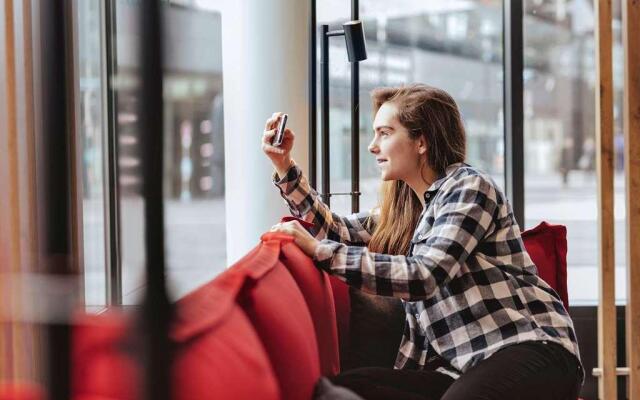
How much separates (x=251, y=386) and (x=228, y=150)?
6.77ft

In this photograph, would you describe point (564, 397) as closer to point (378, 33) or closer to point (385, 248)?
point (385, 248)

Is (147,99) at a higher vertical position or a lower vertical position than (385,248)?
higher

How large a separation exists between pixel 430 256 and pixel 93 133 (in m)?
1.78

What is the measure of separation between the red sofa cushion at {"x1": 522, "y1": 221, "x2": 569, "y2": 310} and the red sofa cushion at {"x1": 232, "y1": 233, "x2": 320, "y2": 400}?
0.93 metres

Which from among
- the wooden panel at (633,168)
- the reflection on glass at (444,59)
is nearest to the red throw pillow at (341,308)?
the wooden panel at (633,168)

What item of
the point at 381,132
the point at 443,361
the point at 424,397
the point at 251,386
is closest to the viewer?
the point at 251,386

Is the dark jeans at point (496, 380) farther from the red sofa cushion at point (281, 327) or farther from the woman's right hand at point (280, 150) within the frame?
the woman's right hand at point (280, 150)

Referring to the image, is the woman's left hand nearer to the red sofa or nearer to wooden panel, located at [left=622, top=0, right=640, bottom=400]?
the red sofa

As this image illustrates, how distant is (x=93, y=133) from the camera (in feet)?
9.55

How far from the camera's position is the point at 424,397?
157 cm

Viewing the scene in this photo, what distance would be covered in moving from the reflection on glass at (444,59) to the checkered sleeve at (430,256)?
5.75ft

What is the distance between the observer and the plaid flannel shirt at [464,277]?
5.08 feet

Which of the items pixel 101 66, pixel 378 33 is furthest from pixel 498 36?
pixel 101 66

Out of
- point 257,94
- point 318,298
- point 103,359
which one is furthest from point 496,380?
point 257,94
